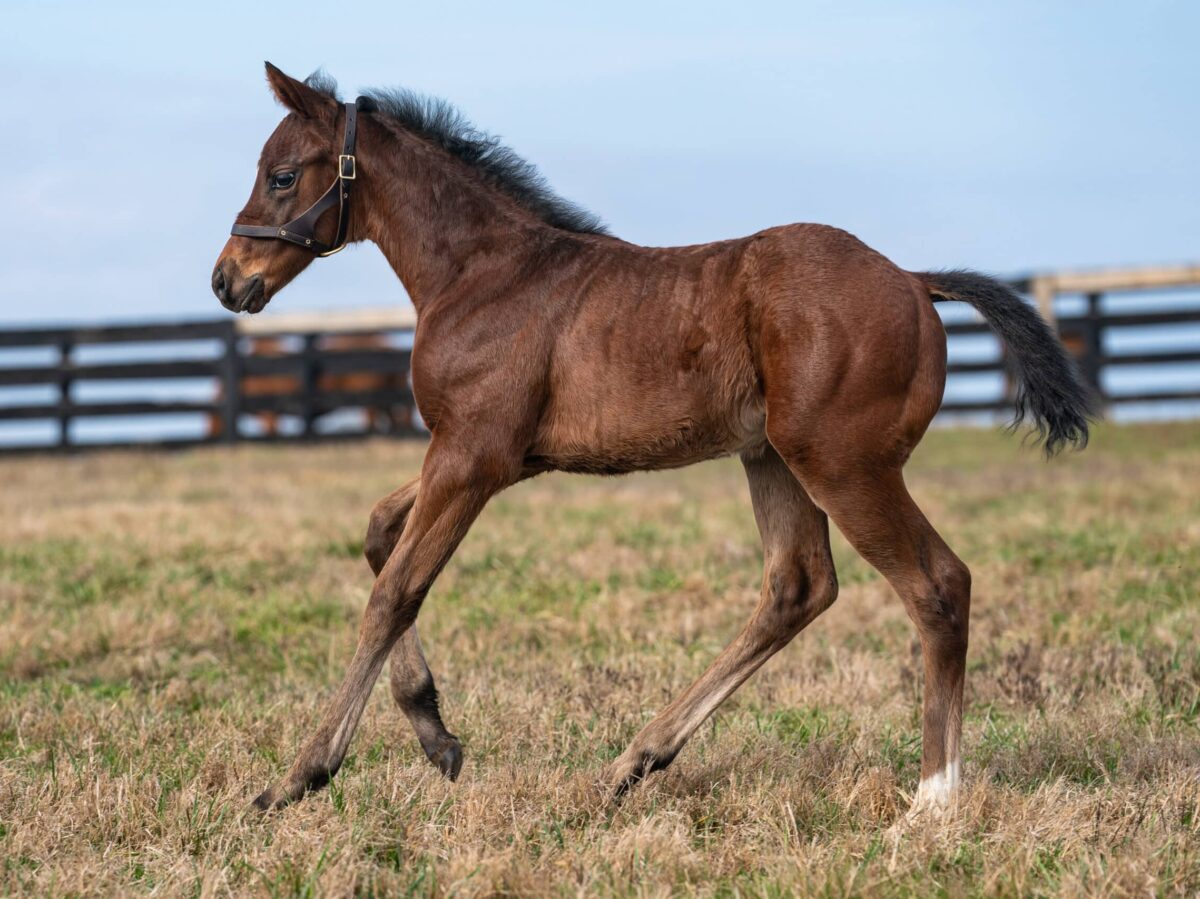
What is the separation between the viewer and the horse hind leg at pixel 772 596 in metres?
4.07

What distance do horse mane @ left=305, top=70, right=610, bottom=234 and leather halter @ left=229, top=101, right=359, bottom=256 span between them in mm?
166

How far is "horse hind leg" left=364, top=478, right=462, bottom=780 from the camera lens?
423cm

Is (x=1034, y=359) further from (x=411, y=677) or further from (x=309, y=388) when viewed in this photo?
(x=309, y=388)

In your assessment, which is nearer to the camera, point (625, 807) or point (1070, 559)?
point (625, 807)

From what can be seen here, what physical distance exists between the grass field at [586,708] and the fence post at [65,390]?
9.17 metres

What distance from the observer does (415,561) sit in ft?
13.0

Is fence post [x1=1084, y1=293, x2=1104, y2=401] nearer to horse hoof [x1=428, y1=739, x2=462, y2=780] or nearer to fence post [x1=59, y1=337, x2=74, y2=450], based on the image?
fence post [x1=59, y1=337, x2=74, y2=450]

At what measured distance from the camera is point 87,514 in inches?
400

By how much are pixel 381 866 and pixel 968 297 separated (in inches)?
89.5

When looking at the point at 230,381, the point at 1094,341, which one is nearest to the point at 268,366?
the point at 230,381

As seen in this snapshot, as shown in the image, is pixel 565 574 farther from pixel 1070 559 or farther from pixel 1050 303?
pixel 1050 303

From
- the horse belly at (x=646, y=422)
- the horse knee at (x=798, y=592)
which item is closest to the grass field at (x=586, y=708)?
the horse knee at (x=798, y=592)

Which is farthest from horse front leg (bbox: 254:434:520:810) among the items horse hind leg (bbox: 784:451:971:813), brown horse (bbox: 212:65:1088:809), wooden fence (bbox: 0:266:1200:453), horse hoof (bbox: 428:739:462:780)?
wooden fence (bbox: 0:266:1200:453)

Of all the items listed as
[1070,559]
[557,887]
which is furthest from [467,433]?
[1070,559]
